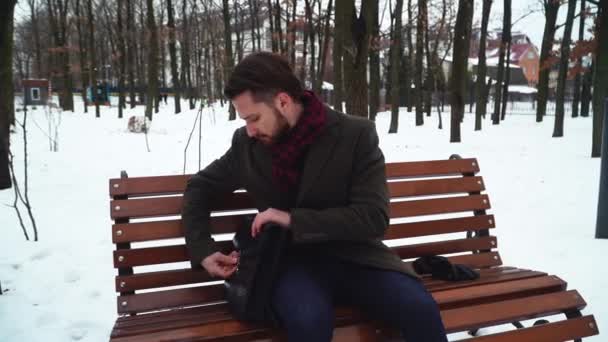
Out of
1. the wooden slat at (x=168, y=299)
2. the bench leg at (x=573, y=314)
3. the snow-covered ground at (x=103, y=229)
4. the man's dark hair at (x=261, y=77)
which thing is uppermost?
the man's dark hair at (x=261, y=77)

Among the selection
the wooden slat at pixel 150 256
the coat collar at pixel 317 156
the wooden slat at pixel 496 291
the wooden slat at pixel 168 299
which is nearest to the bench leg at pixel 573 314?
the wooden slat at pixel 496 291

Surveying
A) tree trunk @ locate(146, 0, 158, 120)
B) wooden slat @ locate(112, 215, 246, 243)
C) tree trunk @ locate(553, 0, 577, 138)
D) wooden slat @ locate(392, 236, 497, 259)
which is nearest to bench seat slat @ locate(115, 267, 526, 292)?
wooden slat @ locate(112, 215, 246, 243)

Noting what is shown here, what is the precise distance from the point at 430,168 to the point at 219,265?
1385mm

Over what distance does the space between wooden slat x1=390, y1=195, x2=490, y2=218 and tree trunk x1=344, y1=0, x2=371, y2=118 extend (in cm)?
441

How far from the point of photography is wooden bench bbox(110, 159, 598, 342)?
203cm

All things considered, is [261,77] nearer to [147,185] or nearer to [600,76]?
[147,185]

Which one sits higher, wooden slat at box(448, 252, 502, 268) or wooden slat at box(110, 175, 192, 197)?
wooden slat at box(110, 175, 192, 197)

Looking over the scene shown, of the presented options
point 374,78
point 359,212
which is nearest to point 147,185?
point 359,212

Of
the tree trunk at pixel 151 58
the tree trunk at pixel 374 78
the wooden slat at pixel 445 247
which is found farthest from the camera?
the tree trunk at pixel 151 58

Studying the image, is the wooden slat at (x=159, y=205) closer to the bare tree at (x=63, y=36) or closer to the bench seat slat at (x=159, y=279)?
the bench seat slat at (x=159, y=279)

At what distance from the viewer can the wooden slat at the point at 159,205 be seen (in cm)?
244

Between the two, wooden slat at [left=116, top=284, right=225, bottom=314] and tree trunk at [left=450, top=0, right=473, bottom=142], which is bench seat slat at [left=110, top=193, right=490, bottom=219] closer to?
wooden slat at [left=116, top=284, right=225, bottom=314]

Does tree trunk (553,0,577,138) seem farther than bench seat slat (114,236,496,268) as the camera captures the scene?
Yes

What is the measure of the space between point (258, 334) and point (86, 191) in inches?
223
